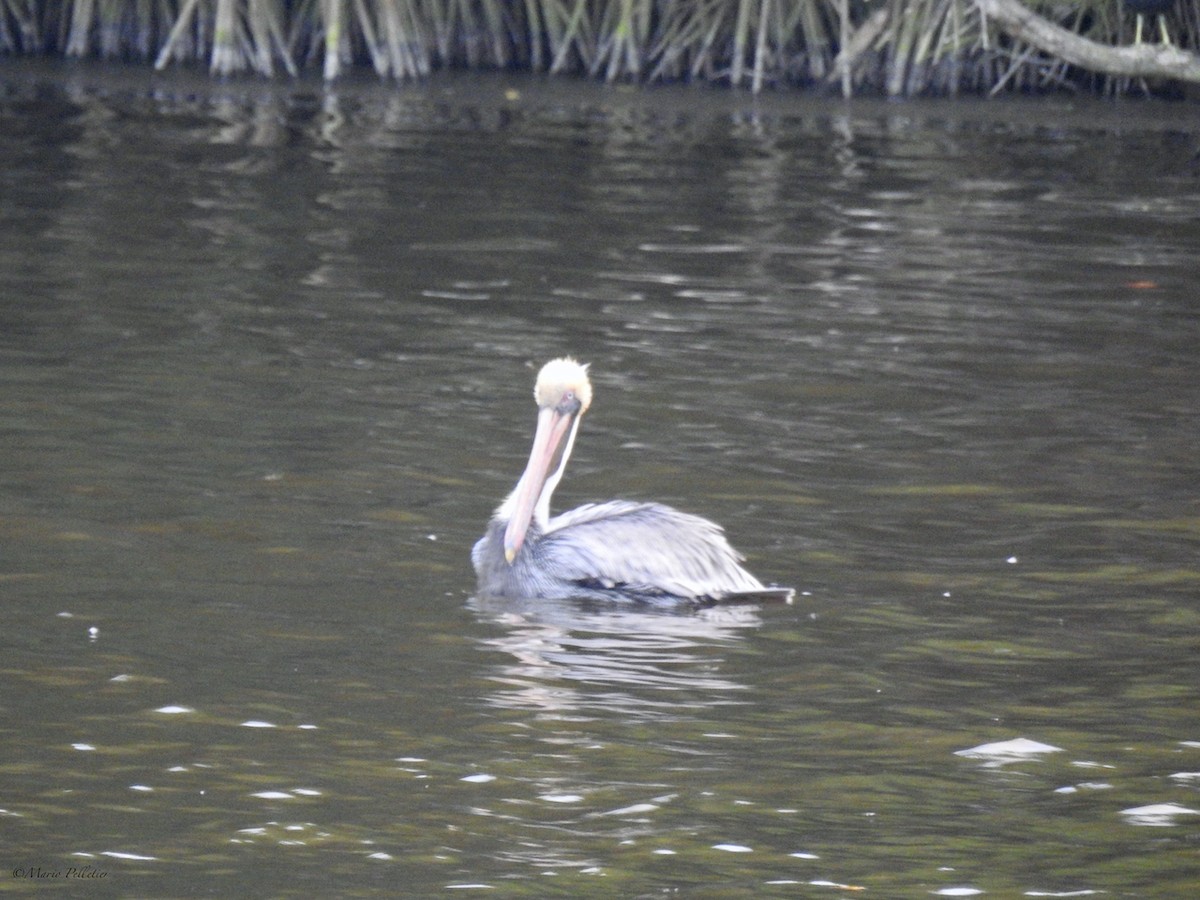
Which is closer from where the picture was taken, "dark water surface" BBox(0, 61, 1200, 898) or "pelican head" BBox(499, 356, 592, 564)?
"dark water surface" BBox(0, 61, 1200, 898)

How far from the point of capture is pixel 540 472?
6562 millimetres

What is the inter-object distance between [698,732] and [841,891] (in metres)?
0.96

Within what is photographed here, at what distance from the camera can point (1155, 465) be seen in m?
7.80

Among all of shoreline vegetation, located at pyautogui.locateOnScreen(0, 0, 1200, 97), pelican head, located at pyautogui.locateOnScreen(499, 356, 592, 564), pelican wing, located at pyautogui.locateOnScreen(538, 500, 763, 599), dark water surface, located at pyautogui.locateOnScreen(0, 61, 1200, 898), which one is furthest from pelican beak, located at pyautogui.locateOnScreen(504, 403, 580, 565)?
shoreline vegetation, located at pyautogui.locateOnScreen(0, 0, 1200, 97)

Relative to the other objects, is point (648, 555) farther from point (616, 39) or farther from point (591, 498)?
point (616, 39)

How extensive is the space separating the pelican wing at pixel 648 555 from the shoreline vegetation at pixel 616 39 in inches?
454

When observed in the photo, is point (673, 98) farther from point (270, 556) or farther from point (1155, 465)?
point (270, 556)

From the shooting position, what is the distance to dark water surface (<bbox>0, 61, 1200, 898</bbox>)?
457 centimetres

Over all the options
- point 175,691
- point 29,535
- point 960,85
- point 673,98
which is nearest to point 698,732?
point 175,691

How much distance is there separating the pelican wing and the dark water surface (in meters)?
0.10

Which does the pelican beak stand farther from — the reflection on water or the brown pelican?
the reflection on water

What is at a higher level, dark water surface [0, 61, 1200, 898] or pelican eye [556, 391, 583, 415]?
pelican eye [556, 391, 583, 415]

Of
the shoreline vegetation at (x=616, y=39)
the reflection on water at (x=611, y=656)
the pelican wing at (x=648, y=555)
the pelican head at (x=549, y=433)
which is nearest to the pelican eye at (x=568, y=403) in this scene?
the pelican head at (x=549, y=433)

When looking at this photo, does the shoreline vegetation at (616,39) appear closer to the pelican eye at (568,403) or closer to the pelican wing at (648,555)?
the pelican eye at (568,403)
